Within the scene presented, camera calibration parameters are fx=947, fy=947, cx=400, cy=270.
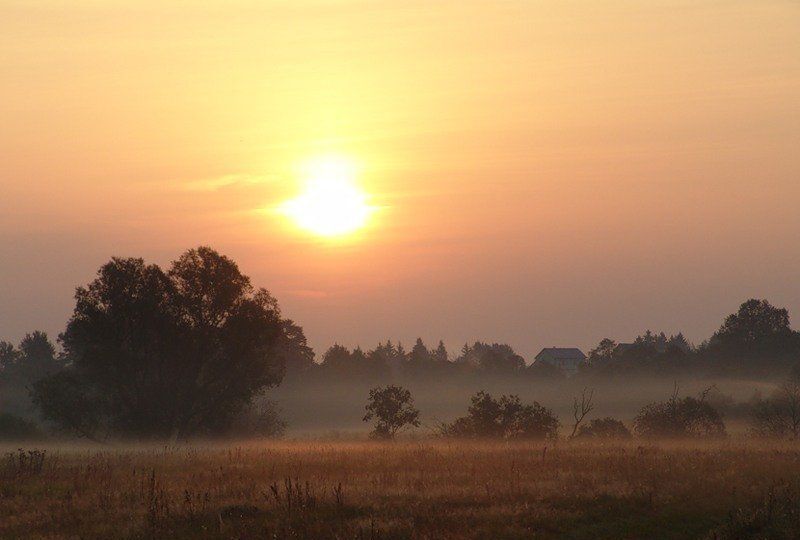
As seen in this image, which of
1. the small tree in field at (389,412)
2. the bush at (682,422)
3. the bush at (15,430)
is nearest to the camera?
the bush at (682,422)

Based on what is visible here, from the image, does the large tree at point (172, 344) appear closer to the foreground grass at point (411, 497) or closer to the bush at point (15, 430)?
the bush at point (15, 430)

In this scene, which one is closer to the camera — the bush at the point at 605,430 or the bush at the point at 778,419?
the bush at the point at 605,430

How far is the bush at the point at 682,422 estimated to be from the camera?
49.0 metres

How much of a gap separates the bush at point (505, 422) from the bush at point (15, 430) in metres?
26.1

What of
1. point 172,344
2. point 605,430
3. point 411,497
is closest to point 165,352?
point 172,344

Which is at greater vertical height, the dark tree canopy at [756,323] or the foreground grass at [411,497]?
the dark tree canopy at [756,323]

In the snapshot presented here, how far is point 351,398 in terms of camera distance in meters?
112

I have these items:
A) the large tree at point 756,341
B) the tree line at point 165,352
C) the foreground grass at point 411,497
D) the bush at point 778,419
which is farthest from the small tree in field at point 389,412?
the large tree at point 756,341

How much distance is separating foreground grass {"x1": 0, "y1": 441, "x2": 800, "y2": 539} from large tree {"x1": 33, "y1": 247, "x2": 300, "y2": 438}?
68.7ft

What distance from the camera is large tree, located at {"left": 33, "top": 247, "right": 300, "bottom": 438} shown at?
5056 cm

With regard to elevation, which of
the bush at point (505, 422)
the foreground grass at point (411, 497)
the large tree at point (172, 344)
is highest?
the large tree at point (172, 344)

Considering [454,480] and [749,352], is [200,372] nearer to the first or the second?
[454,480]

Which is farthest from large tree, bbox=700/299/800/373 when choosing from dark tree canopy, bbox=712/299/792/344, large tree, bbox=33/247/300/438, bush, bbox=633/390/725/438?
large tree, bbox=33/247/300/438

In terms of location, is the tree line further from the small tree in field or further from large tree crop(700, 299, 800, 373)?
large tree crop(700, 299, 800, 373)
